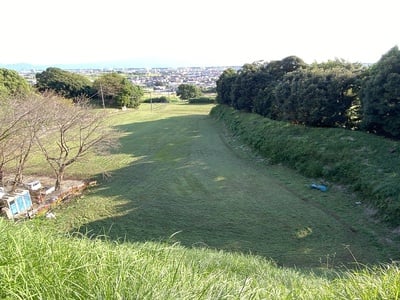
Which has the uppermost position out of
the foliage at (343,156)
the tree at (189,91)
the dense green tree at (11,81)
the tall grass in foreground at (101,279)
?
the tall grass in foreground at (101,279)

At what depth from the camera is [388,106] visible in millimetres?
13969

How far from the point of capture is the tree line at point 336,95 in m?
14.2

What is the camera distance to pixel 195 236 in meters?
9.96

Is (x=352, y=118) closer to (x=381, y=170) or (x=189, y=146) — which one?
(x=381, y=170)

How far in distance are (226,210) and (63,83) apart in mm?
42180

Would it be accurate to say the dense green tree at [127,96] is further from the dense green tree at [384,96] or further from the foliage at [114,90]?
the dense green tree at [384,96]

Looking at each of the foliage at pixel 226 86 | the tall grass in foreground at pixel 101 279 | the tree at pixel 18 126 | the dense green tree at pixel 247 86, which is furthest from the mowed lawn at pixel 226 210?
the foliage at pixel 226 86

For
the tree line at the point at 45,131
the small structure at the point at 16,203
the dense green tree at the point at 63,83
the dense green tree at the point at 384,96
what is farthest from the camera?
the dense green tree at the point at 63,83

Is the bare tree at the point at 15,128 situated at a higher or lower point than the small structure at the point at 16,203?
higher

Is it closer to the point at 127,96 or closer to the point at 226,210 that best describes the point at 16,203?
the point at 226,210

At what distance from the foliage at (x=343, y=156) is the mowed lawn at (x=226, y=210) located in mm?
706

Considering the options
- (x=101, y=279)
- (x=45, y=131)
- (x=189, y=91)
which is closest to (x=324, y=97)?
(x=45, y=131)

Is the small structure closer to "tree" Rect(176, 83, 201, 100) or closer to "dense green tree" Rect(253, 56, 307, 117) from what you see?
"dense green tree" Rect(253, 56, 307, 117)

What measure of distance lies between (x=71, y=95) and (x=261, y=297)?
49.7m
